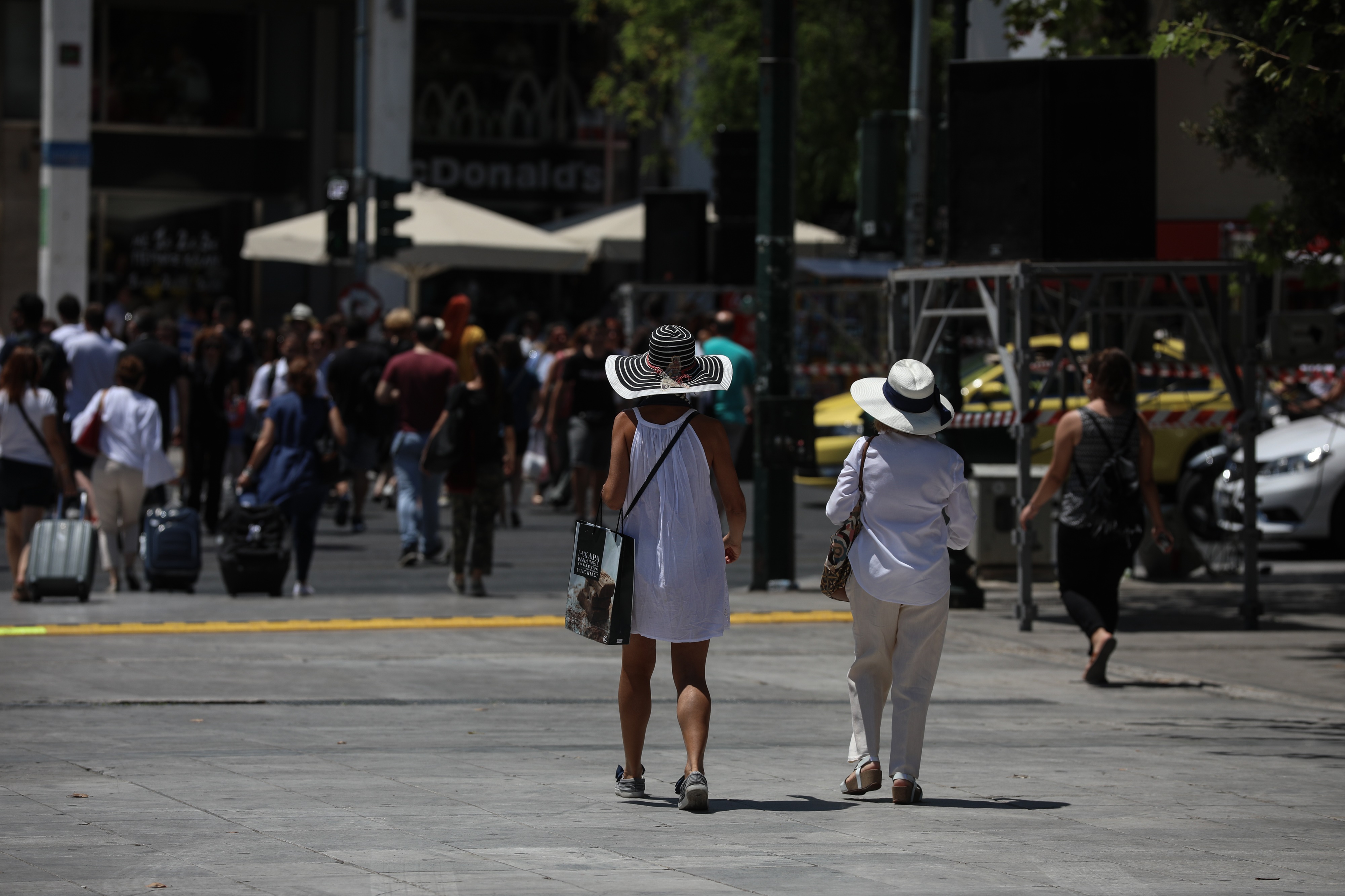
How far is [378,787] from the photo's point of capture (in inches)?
285

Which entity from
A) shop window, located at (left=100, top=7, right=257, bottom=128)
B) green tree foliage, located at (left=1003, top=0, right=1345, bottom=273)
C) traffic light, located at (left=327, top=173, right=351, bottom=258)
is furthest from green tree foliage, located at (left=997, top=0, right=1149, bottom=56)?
shop window, located at (left=100, top=7, right=257, bottom=128)

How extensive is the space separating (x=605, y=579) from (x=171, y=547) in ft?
23.6

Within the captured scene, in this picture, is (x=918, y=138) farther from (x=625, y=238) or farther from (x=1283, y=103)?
(x=625, y=238)

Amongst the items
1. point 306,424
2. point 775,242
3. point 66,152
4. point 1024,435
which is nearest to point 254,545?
point 306,424

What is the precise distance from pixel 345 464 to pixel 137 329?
305cm

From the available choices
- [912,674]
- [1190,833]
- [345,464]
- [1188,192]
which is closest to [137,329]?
[345,464]

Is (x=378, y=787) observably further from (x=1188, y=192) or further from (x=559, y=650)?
(x=1188, y=192)

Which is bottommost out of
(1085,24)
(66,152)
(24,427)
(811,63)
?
(24,427)

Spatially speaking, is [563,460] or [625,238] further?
[625,238]

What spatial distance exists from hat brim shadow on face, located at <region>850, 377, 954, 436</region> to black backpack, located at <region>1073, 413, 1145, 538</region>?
124 inches

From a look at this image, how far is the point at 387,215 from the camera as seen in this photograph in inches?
857

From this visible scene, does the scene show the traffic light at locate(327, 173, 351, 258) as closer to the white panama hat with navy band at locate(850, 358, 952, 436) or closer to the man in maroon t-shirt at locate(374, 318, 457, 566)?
the man in maroon t-shirt at locate(374, 318, 457, 566)

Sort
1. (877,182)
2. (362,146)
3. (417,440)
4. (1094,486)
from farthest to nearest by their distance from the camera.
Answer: (362,146) → (417,440) → (877,182) → (1094,486)

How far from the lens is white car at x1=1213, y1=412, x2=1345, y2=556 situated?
16328mm
